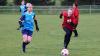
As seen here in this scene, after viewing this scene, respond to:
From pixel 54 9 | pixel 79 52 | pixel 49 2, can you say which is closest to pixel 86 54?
pixel 79 52

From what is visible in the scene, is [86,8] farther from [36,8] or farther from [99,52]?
[99,52]

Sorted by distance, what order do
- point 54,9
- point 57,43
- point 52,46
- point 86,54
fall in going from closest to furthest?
point 86,54, point 52,46, point 57,43, point 54,9

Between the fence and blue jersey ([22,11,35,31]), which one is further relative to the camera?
the fence

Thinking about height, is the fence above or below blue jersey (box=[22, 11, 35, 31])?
below

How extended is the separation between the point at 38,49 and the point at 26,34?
1686 mm

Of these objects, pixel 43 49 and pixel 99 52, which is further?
pixel 43 49

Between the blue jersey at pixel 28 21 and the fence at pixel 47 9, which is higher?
the blue jersey at pixel 28 21

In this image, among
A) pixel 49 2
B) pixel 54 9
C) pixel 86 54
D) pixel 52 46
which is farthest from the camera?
pixel 49 2

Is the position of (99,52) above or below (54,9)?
above

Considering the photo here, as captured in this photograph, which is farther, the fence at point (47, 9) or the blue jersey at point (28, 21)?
the fence at point (47, 9)

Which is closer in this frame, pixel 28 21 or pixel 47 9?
pixel 28 21

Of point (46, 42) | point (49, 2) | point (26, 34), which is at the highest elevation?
point (26, 34)

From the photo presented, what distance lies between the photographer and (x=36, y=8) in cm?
4816

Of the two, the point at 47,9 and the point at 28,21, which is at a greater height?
the point at 28,21
